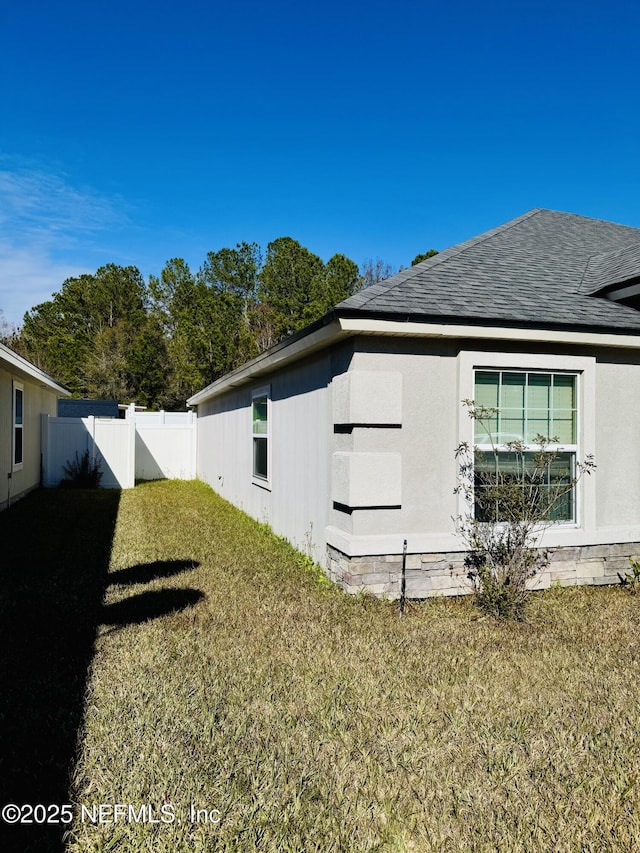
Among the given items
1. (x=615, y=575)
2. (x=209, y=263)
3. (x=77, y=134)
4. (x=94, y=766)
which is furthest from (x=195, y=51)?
(x=209, y=263)

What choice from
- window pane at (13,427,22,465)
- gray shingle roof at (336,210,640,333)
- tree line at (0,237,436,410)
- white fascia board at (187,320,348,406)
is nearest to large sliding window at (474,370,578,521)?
gray shingle roof at (336,210,640,333)

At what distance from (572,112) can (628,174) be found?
3779 millimetres

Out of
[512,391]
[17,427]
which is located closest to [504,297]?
[512,391]

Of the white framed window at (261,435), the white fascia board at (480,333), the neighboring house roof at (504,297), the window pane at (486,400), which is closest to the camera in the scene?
the white fascia board at (480,333)

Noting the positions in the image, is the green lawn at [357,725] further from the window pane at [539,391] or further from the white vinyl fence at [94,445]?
the white vinyl fence at [94,445]

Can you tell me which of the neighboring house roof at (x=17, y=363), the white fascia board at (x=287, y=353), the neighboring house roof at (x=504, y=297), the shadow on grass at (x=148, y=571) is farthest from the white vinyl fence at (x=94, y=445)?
the shadow on grass at (x=148, y=571)

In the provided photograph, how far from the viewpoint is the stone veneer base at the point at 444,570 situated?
5652 millimetres

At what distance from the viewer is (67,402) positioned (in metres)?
23.4

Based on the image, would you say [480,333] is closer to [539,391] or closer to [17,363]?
[539,391]

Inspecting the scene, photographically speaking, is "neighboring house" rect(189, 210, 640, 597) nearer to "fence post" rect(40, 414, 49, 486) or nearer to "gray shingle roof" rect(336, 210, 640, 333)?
"gray shingle roof" rect(336, 210, 640, 333)

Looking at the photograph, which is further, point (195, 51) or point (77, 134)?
point (77, 134)

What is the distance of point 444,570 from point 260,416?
17.1ft

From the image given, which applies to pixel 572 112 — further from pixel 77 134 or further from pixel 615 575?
pixel 77 134

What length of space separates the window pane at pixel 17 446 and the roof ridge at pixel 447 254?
340 inches
